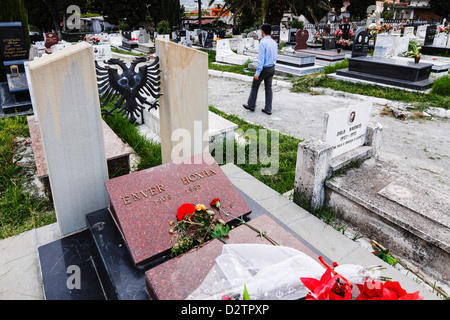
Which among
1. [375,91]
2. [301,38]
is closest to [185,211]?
[375,91]

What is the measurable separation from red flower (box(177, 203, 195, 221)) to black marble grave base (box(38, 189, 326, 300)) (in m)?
0.29

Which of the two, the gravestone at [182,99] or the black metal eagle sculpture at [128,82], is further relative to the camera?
the gravestone at [182,99]

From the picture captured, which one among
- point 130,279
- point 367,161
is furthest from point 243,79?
point 130,279

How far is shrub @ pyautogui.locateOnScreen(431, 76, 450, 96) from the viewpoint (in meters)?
7.31

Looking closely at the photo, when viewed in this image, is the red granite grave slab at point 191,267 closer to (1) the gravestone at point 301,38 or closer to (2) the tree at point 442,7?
(1) the gravestone at point 301,38

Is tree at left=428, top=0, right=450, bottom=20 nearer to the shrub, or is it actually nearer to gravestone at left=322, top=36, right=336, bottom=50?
gravestone at left=322, top=36, right=336, bottom=50

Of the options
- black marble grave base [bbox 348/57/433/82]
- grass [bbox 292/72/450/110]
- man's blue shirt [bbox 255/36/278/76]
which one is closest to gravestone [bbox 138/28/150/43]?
grass [bbox 292/72/450/110]

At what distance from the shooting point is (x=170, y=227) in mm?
2174

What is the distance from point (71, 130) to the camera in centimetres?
223

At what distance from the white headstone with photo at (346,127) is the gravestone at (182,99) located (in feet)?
4.05

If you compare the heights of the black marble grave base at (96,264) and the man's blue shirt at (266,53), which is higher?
the man's blue shirt at (266,53)

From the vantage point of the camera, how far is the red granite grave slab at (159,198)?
2086 mm

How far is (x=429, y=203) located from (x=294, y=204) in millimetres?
1160

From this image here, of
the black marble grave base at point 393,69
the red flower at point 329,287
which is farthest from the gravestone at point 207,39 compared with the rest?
the red flower at point 329,287
